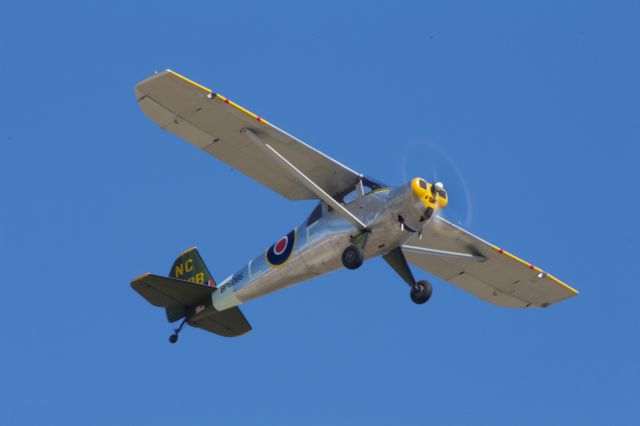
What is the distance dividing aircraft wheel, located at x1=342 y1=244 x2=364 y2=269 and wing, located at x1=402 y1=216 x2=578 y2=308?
2.53m

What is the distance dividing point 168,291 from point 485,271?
248 inches

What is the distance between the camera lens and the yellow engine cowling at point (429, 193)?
21578 mm

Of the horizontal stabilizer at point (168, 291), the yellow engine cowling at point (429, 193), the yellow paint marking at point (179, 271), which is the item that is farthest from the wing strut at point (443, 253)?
the yellow paint marking at point (179, 271)

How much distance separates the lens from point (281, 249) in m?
23.5

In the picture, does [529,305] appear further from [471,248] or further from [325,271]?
[325,271]

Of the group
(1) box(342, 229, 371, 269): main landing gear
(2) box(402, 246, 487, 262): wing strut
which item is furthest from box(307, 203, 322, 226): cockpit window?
(2) box(402, 246, 487, 262): wing strut

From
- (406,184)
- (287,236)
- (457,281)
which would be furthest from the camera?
(457,281)

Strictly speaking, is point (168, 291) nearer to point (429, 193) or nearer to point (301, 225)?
point (301, 225)

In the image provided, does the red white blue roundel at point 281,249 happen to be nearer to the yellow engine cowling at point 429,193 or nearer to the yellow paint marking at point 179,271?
the yellow engine cowling at point 429,193

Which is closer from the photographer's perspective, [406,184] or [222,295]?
[406,184]

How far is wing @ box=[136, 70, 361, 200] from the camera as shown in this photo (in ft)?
72.4

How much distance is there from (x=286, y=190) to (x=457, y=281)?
4.61 metres

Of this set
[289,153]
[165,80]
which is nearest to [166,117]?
[165,80]

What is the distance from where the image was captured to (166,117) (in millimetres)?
22484
